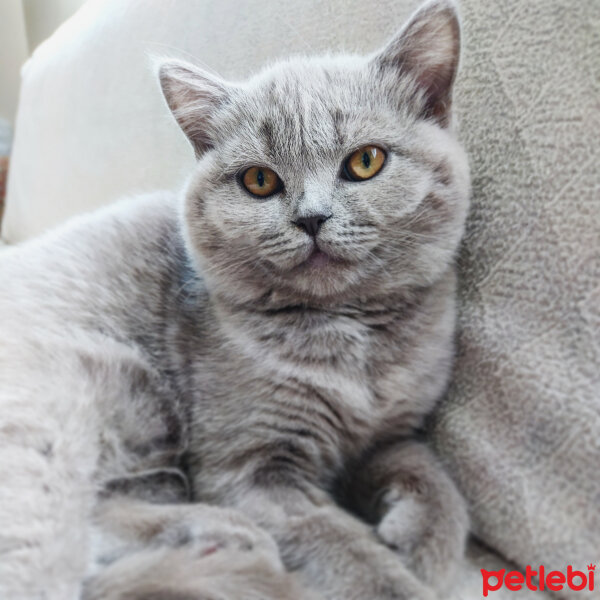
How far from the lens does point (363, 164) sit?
2.34ft

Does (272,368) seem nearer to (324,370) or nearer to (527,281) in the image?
(324,370)

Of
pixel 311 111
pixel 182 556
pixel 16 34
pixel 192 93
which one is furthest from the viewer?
pixel 16 34

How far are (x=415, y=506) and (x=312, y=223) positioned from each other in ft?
1.18

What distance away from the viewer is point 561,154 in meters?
0.65

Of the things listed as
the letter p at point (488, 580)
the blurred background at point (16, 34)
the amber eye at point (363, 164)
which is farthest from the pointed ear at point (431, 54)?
the blurred background at point (16, 34)

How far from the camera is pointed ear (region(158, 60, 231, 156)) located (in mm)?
826

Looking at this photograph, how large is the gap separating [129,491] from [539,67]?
73 cm

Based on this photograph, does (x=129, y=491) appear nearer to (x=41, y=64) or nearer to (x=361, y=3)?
(x=361, y=3)

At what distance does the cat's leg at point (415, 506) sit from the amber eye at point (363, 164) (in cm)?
37

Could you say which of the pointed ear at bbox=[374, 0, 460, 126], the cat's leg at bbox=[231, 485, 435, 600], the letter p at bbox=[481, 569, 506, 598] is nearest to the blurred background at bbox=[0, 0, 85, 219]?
the pointed ear at bbox=[374, 0, 460, 126]

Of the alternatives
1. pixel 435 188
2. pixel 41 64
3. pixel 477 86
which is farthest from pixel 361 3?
pixel 41 64

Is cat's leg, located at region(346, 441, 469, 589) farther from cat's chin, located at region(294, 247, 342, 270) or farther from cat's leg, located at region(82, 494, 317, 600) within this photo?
cat's chin, located at region(294, 247, 342, 270)

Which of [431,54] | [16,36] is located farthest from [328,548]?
[16,36]

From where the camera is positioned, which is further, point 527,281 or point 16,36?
point 16,36
